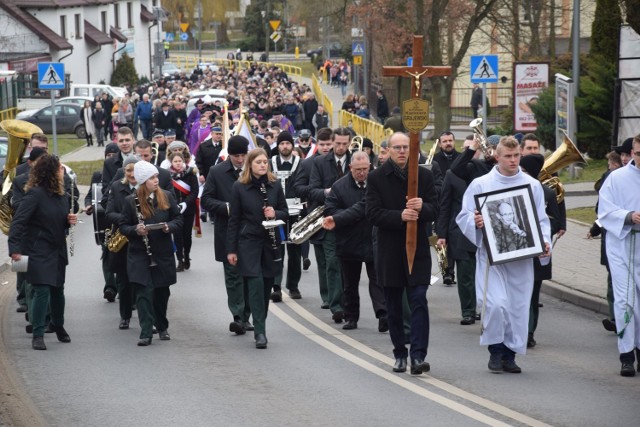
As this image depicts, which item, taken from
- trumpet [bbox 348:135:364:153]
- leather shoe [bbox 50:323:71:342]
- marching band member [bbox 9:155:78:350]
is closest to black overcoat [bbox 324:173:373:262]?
trumpet [bbox 348:135:364:153]

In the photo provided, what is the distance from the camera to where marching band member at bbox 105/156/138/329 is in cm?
1276

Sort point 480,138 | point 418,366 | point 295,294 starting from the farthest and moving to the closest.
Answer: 1. point 295,294
2. point 480,138
3. point 418,366

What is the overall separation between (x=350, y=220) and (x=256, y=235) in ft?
3.82

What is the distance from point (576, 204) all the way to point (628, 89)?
7.73 ft

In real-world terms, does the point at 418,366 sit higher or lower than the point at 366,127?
higher

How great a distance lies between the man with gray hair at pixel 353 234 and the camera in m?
13.0

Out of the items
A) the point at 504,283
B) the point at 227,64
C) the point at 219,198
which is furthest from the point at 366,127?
the point at 227,64

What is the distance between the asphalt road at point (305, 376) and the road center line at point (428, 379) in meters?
0.01

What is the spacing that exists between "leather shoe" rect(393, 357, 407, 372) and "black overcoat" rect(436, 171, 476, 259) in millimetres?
2857

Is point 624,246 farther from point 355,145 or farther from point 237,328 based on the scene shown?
point 355,145

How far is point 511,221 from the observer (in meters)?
10.8

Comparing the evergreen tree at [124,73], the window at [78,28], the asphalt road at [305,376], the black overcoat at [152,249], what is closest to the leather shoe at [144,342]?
the asphalt road at [305,376]

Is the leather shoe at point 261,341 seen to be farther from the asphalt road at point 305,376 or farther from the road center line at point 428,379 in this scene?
the road center line at point 428,379

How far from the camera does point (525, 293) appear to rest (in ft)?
35.2
